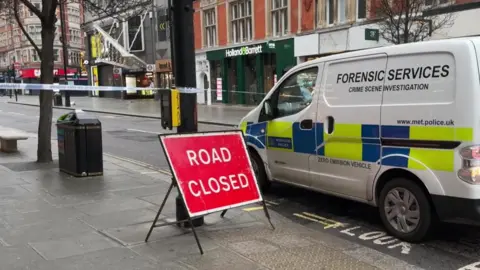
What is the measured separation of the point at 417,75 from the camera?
4.98m

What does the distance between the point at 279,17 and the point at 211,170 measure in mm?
23421

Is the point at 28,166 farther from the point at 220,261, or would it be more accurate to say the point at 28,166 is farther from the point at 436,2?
the point at 436,2

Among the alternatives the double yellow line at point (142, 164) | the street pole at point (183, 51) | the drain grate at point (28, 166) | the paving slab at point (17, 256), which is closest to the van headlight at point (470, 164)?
the street pole at point (183, 51)

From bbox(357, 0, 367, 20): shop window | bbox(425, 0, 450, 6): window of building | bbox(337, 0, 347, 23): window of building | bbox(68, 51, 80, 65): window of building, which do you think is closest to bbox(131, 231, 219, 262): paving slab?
bbox(425, 0, 450, 6): window of building

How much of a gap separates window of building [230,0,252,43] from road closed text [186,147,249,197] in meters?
25.1

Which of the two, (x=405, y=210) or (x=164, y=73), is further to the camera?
(x=164, y=73)

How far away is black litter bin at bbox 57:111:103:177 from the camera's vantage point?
329 inches

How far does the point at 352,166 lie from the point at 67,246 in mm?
3286

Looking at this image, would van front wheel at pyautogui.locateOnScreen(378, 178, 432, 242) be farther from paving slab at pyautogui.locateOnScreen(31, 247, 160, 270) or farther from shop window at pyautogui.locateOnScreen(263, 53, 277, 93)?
shop window at pyautogui.locateOnScreen(263, 53, 277, 93)

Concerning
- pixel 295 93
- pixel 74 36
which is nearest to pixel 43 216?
pixel 295 93

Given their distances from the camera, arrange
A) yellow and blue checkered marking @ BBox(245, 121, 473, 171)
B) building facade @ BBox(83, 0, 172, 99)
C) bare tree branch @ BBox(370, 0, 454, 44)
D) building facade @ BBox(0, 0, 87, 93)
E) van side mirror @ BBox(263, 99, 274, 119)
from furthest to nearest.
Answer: building facade @ BBox(0, 0, 87, 93) → building facade @ BBox(83, 0, 172, 99) → bare tree branch @ BBox(370, 0, 454, 44) → van side mirror @ BBox(263, 99, 274, 119) → yellow and blue checkered marking @ BBox(245, 121, 473, 171)

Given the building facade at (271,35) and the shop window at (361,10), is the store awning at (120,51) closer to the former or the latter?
the building facade at (271,35)

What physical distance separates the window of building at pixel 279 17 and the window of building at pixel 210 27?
637 centimetres

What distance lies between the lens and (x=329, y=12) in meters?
23.9
